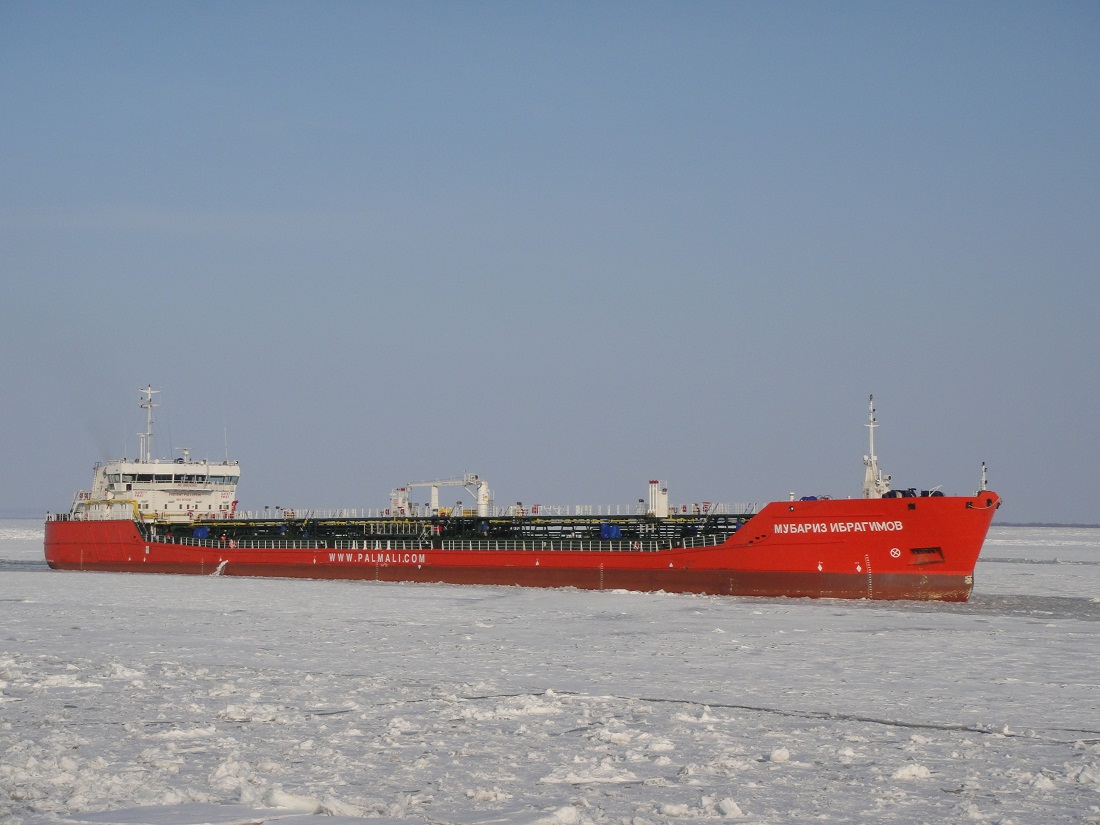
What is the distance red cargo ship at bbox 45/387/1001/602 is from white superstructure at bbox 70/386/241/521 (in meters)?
0.06

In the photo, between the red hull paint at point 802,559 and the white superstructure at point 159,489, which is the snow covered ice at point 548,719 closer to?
the red hull paint at point 802,559

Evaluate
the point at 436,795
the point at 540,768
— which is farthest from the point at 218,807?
the point at 540,768

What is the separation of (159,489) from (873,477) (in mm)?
31777

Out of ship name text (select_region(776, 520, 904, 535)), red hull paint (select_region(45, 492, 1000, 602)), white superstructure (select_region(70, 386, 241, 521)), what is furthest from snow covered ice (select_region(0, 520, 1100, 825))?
white superstructure (select_region(70, 386, 241, 521))

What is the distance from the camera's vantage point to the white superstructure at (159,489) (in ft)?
155

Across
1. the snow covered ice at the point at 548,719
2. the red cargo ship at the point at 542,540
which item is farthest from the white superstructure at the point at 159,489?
the snow covered ice at the point at 548,719

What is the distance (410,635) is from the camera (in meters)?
19.9

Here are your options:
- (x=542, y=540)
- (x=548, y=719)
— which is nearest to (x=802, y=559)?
(x=542, y=540)

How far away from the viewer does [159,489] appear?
47875 mm

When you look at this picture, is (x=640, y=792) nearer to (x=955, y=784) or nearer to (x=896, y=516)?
(x=955, y=784)

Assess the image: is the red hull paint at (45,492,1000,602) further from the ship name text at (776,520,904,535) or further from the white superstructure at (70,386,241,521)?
the white superstructure at (70,386,241,521)

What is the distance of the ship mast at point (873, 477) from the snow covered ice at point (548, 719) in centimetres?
696

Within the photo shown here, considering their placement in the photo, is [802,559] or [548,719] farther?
[802,559]

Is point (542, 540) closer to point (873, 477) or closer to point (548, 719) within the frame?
point (873, 477)
